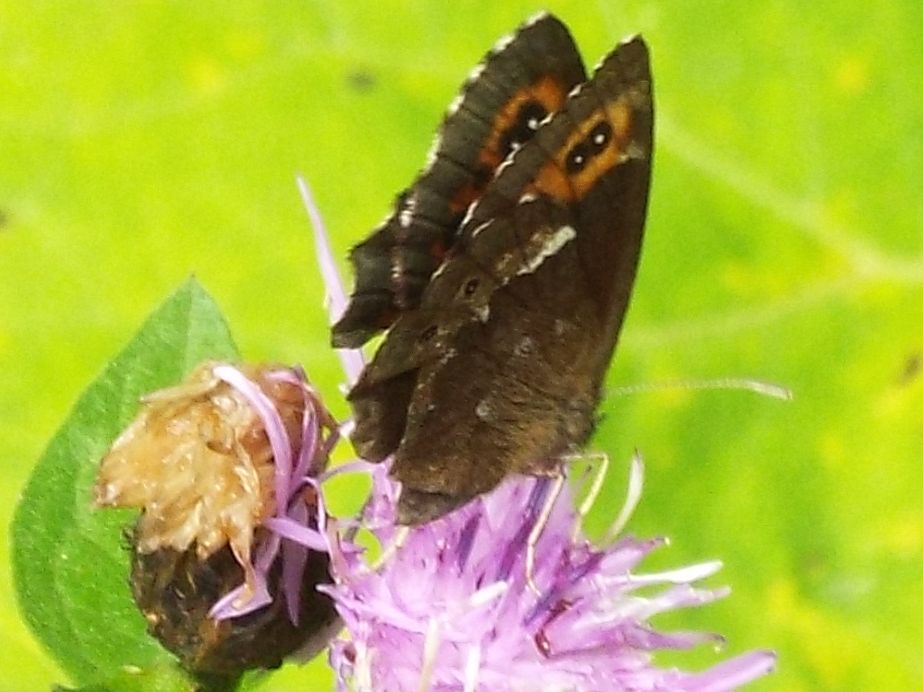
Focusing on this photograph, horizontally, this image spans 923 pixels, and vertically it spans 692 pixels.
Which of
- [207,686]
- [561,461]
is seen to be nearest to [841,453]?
[561,461]

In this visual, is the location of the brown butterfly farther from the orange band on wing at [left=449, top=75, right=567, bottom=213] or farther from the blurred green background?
the blurred green background

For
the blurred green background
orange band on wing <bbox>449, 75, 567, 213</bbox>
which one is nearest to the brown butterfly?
orange band on wing <bbox>449, 75, 567, 213</bbox>

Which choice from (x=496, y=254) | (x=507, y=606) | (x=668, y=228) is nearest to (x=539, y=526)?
(x=507, y=606)

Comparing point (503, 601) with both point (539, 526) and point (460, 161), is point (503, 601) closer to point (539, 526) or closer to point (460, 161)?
point (539, 526)

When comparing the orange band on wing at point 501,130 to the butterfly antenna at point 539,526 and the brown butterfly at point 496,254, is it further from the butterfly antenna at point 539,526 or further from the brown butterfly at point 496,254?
the butterfly antenna at point 539,526

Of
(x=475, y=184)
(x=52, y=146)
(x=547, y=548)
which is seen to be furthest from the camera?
(x=52, y=146)

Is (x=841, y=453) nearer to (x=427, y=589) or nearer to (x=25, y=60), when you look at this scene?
(x=427, y=589)
